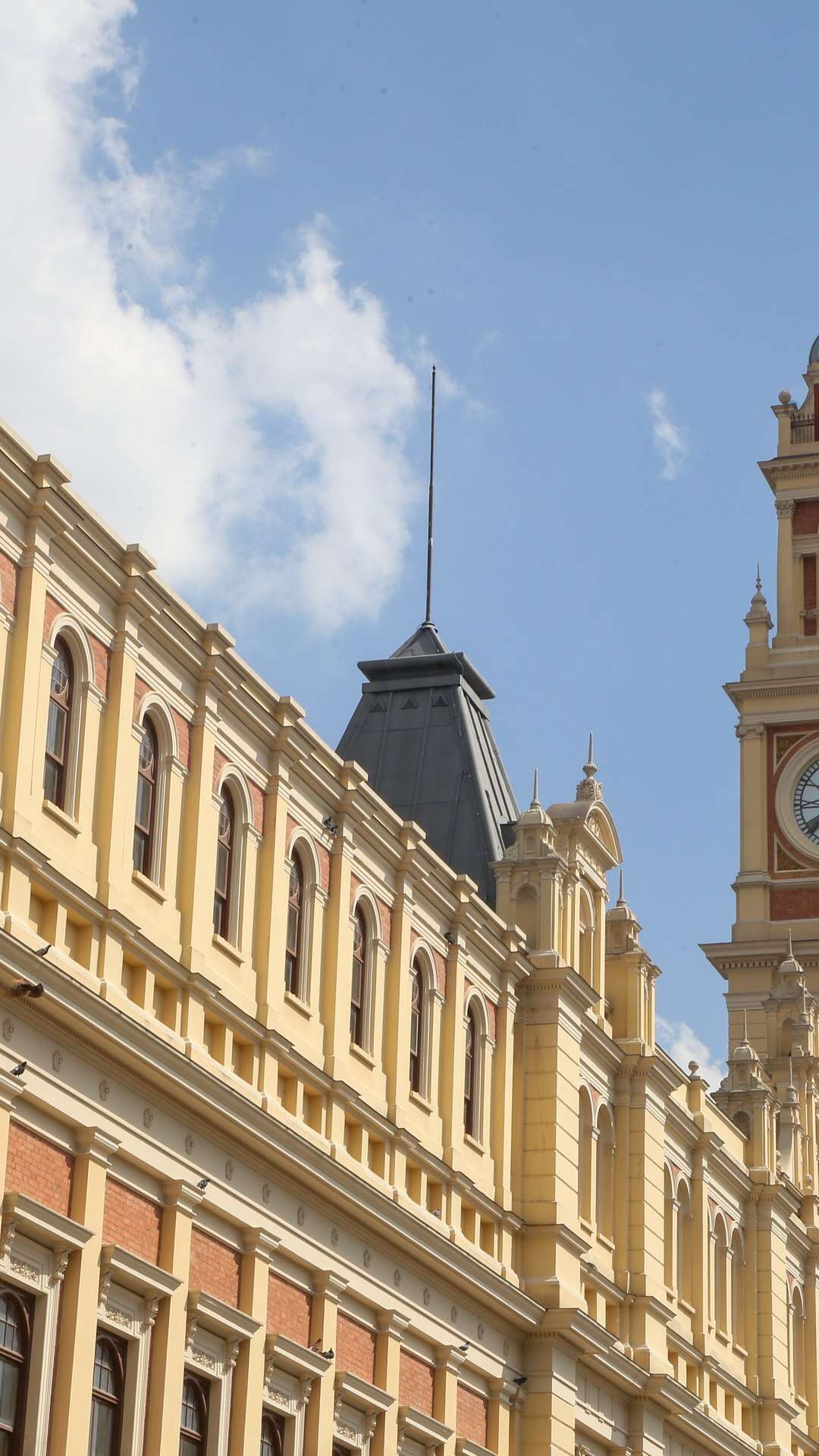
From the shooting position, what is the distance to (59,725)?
29875 mm

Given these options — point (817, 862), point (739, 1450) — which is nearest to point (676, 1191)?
point (739, 1450)

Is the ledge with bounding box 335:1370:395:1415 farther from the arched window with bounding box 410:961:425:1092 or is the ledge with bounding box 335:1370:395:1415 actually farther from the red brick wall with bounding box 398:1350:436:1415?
the arched window with bounding box 410:961:425:1092

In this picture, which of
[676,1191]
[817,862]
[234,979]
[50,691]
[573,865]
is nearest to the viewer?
[50,691]

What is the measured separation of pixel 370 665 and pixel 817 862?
32642mm

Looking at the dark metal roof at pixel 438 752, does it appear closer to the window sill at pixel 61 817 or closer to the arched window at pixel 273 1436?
the arched window at pixel 273 1436

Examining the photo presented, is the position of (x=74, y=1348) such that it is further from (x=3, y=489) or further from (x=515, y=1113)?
(x=515, y=1113)

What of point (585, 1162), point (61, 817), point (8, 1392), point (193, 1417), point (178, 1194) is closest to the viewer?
point (8, 1392)

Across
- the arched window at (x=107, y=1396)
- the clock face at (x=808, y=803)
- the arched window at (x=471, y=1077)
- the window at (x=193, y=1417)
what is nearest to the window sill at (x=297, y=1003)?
the window at (x=193, y=1417)

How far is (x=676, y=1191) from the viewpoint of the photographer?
47656 millimetres

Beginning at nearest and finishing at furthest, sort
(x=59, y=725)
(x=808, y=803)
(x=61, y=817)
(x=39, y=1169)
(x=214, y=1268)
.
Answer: (x=39, y=1169)
(x=61, y=817)
(x=59, y=725)
(x=214, y=1268)
(x=808, y=803)

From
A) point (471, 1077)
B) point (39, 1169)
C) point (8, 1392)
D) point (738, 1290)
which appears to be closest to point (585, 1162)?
point (471, 1077)

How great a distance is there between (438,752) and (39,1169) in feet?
65.8

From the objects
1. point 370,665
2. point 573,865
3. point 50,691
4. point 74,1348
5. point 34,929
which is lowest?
point 74,1348

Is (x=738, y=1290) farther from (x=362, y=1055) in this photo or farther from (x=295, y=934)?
(x=295, y=934)
